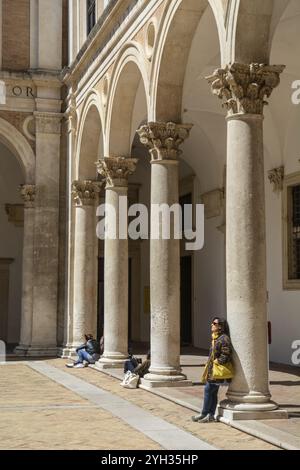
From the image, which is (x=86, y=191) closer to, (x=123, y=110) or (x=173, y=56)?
(x=123, y=110)

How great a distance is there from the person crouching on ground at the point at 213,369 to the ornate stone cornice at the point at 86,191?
1055cm

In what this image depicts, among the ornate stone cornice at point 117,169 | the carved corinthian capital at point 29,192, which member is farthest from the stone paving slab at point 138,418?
the carved corinthian capital at point 29,192

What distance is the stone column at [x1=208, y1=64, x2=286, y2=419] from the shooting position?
8.78m

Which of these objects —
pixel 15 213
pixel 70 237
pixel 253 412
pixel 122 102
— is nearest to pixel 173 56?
pixel 122 102

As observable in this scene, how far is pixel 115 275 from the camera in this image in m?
15.4

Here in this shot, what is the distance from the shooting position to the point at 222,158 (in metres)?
20.2

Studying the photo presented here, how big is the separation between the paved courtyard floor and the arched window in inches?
393

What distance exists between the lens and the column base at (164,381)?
12016 mm

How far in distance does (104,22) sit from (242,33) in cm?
729

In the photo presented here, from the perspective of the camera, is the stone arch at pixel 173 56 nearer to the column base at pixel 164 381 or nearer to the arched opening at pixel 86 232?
the column base at pixel 164 381

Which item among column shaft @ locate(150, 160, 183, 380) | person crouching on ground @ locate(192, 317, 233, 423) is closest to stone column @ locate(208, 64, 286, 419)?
person crouching on ground @ locate(192, 317, 233, 423)

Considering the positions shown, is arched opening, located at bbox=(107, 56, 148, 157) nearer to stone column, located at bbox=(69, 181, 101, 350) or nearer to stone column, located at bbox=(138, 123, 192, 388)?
stone column, located at bbox=(138, 123, 192, 388)

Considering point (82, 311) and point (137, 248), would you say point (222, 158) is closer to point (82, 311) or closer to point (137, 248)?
point (82, 311)
